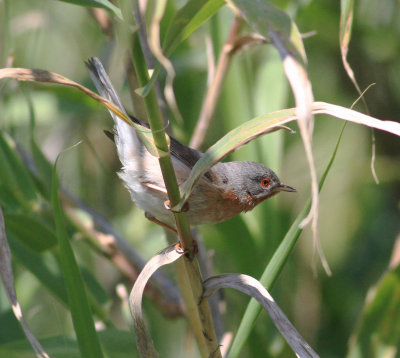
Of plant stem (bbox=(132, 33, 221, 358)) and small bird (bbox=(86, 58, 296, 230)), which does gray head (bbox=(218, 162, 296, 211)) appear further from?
plant stem (bbox=(132, 33, 221, 358))

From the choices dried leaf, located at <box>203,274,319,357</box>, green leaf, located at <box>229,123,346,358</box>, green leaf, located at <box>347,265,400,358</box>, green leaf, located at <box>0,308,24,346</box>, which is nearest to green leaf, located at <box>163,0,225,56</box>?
green leaf, located at <box>229,123,346,358</box>

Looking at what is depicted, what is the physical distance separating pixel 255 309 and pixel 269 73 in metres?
1.86

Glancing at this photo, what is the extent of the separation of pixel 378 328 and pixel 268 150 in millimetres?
1099

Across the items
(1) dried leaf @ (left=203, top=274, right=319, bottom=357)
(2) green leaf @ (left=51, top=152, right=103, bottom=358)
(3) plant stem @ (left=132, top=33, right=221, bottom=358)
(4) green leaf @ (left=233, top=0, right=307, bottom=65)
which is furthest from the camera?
(2) green leaf @ (left=51, top=152, right=103, bottom=358)

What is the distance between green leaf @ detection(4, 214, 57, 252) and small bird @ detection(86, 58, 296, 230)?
1.55 ft

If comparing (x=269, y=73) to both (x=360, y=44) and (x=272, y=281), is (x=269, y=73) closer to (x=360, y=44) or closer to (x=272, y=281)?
(x=360, y=44)

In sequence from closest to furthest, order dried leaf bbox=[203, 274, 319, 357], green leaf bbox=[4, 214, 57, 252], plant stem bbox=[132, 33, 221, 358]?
1. plant stem bbox=[132, 33, 221, 358]
2. dried leaf bbox=[203, 274, 319, 357]
3. green leaf bbox=[4, 214, 57, 252]

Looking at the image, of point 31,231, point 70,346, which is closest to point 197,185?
point 31,231

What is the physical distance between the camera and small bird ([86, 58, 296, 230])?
9.43 feet

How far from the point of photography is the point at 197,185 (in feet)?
9.80

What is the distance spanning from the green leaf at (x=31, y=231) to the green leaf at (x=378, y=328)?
1.49 m

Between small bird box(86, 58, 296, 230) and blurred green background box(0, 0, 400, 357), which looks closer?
small bird box(86, 58, 296, 230)

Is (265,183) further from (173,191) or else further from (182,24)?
(182,24)

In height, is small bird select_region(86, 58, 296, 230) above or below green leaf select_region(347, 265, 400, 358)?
above
